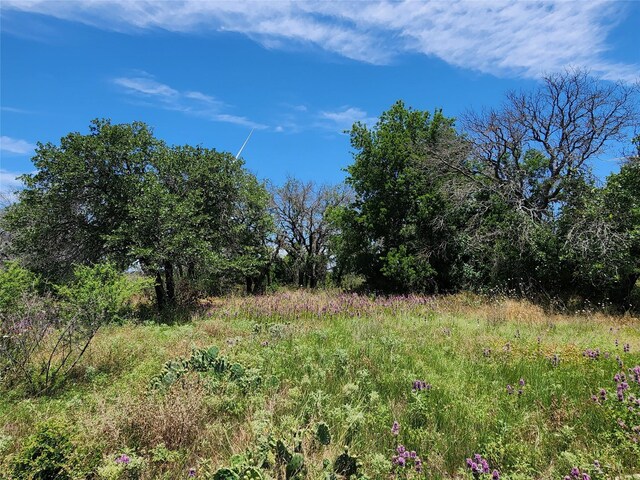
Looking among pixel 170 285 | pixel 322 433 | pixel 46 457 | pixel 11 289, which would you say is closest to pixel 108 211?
pixel 170 285

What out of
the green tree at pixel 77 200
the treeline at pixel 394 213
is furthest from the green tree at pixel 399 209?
the green tree at pixel 77 200

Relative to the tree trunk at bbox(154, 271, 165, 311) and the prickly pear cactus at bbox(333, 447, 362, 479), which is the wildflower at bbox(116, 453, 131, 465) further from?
the tree trunk at bbox(154, 271, 165, 311)

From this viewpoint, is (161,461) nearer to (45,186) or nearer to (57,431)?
(57,431)

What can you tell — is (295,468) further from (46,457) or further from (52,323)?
(52,323)

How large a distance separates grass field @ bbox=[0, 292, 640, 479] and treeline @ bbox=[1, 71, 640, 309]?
16.0 feet

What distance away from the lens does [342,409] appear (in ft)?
12.4

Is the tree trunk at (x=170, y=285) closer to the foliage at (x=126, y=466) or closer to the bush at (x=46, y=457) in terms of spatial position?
the bush at (x=46, y=457)

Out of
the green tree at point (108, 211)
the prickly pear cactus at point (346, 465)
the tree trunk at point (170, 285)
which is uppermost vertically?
the green tree at point (108, 211)

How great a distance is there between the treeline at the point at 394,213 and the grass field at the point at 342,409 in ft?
16.0

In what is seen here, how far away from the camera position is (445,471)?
2957 mm

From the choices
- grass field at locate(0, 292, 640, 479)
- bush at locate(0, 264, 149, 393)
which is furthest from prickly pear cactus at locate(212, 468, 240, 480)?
bush at locate(0, 264, 149, 393)

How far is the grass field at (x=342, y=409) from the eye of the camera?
2.88m

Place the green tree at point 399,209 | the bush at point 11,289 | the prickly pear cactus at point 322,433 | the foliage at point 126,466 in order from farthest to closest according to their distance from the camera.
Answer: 1. the green tree at point 399,209
2. the bush at point 11,289
3. the prickly pear cactus at point 322,433
4. the foliage at point 126,466

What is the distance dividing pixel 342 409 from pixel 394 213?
13.8 metres
